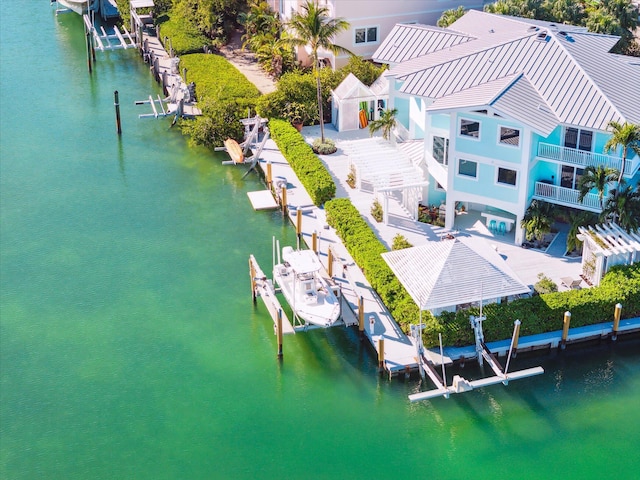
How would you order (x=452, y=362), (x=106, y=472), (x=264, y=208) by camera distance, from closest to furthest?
(x=106, y=472) < (x=452, y=362) < (x=264, y=208)

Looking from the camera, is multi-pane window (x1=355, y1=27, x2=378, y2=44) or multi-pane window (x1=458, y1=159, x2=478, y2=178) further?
multi-pane window (x1=355, y1=27, x2=378, y2=44)

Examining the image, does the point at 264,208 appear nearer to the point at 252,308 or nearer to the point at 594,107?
the point at 252,308

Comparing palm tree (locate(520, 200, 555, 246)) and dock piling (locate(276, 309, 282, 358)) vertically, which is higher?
palm tree (locate(520, 200, 555, 246))

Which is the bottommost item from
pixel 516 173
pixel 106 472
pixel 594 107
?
pixel 106 472

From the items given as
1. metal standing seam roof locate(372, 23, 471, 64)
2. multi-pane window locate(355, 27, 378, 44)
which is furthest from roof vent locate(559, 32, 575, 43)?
multi-pane window locate(355, 27, 378, 44)

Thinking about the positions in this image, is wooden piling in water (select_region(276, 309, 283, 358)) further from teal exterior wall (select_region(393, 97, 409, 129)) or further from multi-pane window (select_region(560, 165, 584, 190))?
teal exterior wall (select_region(393, 97, 409, 129))

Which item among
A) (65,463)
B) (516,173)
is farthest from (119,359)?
(516,173)

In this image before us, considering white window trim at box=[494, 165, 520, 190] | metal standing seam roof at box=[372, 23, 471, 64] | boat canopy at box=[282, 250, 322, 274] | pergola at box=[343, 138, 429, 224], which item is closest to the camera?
boat canopy at box=[282, 250, 322, 274]

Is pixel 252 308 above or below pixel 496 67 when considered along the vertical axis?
below
